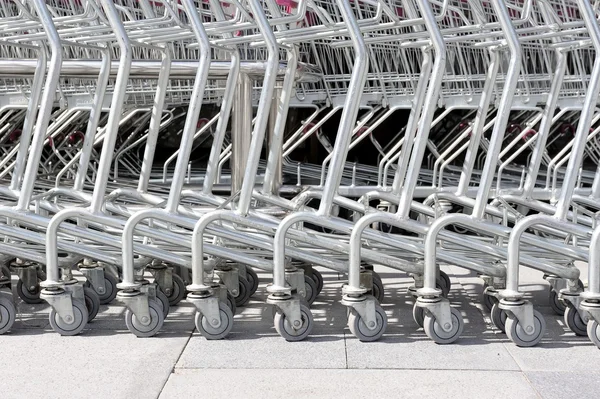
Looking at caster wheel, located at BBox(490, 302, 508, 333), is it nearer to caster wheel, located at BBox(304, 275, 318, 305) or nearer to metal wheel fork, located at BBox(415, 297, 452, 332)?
metal wheel fork, located at BBox(415, 297, 452, 332)

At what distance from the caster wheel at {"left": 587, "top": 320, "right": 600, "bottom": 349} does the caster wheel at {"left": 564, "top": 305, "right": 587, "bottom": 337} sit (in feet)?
0.46

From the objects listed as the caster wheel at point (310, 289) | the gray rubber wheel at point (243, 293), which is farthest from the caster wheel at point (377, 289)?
the gray rubber wheel at point (243, 293)

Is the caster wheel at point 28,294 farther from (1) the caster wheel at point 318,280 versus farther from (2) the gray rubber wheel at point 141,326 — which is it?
(1) the caster wheel at point 318,280

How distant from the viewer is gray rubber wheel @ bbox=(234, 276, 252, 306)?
4.35m

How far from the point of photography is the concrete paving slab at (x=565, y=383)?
3092 mm

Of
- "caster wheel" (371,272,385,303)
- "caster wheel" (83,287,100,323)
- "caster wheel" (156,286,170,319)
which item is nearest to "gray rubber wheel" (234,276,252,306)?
"caster wheel" (156,286,170,319)

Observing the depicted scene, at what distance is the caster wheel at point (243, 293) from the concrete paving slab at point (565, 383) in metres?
1.47

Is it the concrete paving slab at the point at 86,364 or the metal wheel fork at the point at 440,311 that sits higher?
the metal wheel fork at the point at 440,311

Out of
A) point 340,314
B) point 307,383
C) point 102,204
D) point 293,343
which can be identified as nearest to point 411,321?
point 340,314

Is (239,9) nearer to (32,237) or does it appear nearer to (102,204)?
(102,204)

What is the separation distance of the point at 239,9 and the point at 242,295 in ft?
4.10

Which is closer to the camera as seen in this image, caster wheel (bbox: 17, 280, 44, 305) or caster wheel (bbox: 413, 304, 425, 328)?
caster wheel (bbox: 413, 304, 425, 328)

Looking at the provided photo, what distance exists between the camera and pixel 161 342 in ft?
12.0

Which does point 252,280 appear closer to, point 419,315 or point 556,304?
point 419,315
